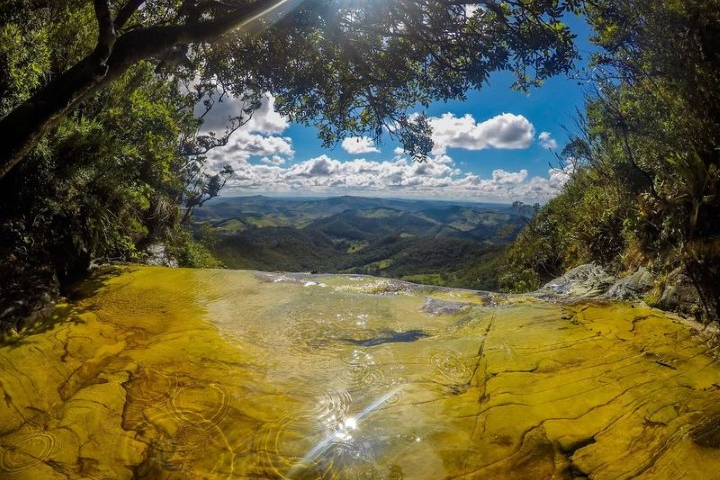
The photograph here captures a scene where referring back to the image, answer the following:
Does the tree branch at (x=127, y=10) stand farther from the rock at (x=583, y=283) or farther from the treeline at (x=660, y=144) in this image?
the rock at (x=583, y=283)

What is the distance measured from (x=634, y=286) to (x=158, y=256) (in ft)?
44.1

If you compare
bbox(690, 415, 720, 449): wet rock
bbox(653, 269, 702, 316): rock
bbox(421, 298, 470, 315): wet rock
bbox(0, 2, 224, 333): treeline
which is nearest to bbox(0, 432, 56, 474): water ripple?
bbox(0, 2, 224, 333): treeline

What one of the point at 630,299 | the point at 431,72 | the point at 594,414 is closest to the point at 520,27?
the point at 431,72

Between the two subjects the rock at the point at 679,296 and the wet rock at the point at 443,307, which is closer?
the rock at the point at 679,296

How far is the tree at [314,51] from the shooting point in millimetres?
5277

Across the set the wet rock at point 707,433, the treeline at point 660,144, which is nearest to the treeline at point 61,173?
the wet rock at point 707,433

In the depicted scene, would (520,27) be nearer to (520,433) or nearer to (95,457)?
(520,433)

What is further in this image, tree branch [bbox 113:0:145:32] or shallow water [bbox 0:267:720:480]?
tree branch [bbox 113:0:145:32]

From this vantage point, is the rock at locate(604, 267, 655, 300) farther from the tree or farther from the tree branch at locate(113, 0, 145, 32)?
the tree branch at locate(113, 0, 145, 32)

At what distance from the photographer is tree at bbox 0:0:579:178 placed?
5277 mm

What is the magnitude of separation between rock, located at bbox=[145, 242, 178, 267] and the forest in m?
0.36

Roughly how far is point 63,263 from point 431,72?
965 centimetres

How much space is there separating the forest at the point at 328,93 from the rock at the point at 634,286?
0.26m

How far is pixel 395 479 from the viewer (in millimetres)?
3529
